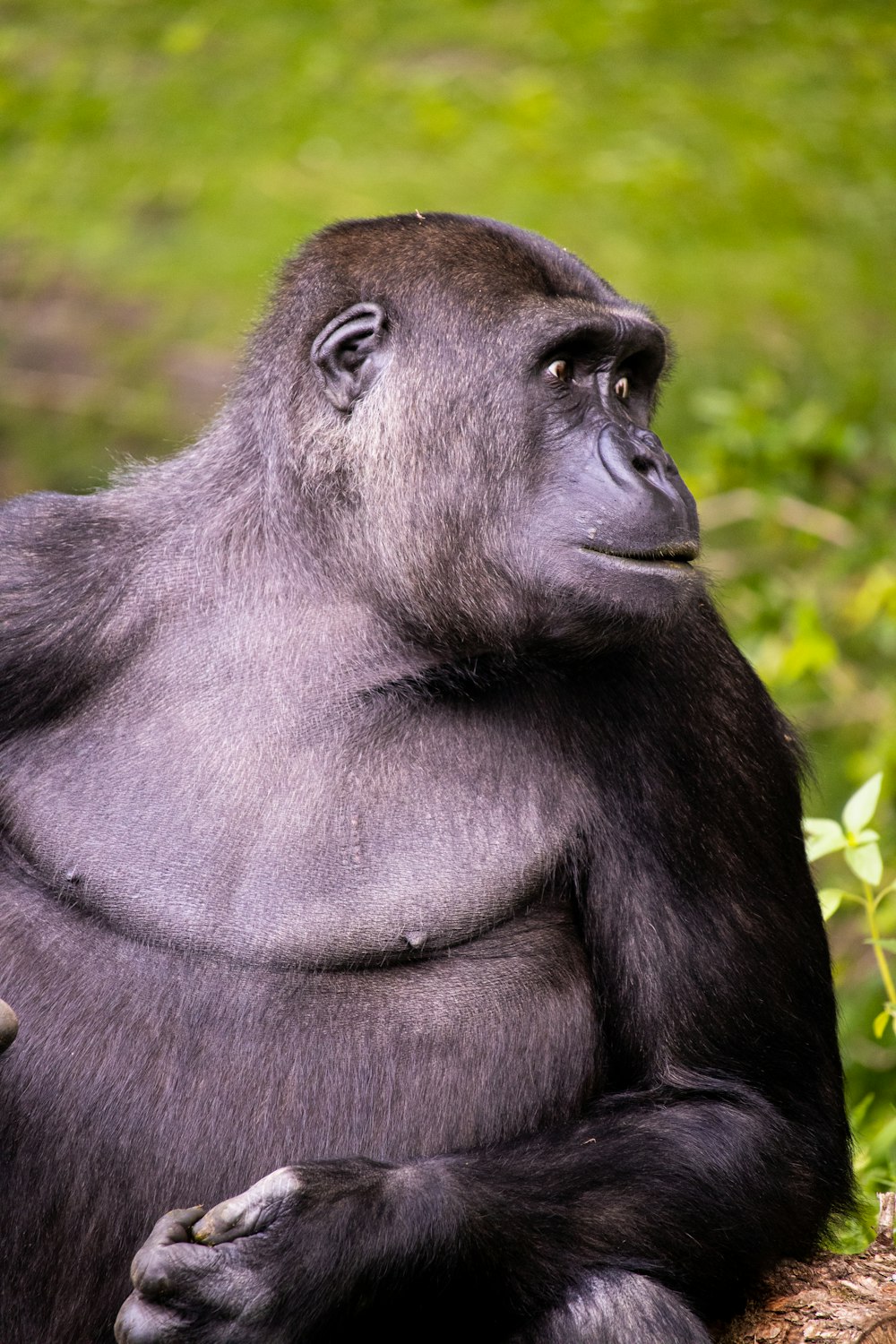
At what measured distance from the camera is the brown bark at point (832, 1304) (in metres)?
3.65

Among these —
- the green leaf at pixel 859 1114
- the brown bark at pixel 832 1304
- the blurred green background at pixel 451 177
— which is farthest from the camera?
the blurred green background at pixel 451 177

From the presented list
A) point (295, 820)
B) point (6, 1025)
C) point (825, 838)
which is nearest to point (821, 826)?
point (825, 838)

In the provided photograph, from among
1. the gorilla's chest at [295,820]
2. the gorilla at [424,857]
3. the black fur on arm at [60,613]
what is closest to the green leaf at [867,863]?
the gorilla at [424,857]

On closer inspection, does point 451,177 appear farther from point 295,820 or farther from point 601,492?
point 295,820

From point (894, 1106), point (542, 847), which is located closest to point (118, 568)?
point (542, 847)

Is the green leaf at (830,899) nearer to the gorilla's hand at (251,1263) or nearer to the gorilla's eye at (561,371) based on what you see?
the gorilla's eye at (561,371)

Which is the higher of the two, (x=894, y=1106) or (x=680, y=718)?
(x=680, y=718)

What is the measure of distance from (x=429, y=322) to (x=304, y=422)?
42cm

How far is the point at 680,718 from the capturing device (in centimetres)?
408

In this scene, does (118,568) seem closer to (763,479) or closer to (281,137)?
(763,479)

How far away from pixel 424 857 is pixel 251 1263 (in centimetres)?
103

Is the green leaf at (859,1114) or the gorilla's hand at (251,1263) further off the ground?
the gorilla's hand at (251,1263)

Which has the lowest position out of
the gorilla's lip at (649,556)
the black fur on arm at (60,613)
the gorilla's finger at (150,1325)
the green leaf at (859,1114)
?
the green leaf at (859,1114)

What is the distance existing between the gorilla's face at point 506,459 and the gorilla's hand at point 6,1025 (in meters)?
1.33
